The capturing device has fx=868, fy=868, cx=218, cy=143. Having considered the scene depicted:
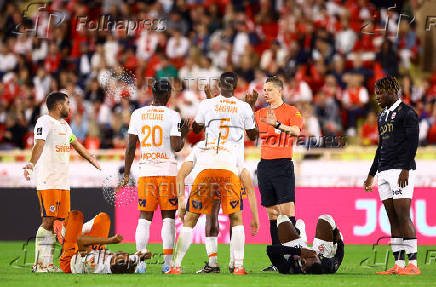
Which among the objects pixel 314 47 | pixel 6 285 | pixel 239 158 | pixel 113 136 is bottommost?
pixel 6 285

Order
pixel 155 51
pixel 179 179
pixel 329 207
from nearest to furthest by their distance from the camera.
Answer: pixel 179 179 → pixel 329 207 → pixel 155 51

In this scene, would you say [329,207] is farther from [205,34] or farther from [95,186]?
[205,34]

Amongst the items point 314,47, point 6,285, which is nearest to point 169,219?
point 6,285

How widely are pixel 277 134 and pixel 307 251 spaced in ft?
6.23

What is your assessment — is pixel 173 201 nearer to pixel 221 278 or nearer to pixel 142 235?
pixel 142 235

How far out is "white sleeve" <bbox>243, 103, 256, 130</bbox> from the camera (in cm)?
1023

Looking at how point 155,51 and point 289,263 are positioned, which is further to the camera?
point 155,51

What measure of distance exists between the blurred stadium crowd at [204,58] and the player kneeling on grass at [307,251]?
742 cm

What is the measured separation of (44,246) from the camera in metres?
10.5

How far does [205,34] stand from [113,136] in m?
4.51

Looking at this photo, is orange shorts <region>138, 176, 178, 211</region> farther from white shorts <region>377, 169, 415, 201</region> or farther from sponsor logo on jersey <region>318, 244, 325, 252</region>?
white shorts <region>377, 169, 415, 201</region>

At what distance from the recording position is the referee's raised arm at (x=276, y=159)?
36.3ft

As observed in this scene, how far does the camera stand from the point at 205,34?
21953mm

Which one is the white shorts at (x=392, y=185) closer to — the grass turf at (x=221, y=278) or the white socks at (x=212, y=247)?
the grass turf at (x=221, y=278)
